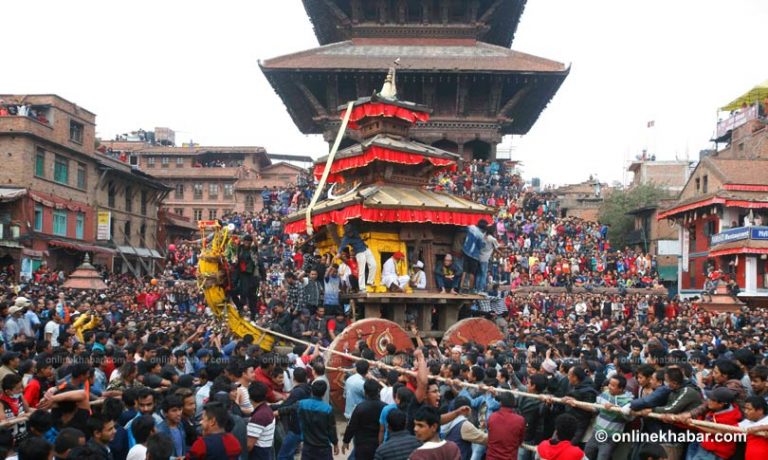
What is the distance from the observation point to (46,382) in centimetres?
875

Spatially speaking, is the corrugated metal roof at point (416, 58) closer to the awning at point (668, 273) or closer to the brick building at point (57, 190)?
the brick building at point (57, 190)

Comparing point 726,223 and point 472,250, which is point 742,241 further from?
point 472,250

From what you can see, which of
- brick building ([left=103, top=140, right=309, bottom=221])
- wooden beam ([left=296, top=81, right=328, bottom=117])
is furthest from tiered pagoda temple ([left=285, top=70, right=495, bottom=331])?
brick building ([left=103, top=140, right=309, bottom=221])

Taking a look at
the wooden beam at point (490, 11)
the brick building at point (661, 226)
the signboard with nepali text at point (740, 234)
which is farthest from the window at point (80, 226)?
the signboard with nepali text at point (740, 234)

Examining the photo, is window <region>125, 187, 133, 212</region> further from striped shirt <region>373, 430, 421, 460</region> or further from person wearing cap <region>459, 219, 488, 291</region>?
striped shirt <region>373, 430, 421, 460</region>

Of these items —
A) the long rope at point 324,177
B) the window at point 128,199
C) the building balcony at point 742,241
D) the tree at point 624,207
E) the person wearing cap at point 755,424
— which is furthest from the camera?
the tree at point 624,207

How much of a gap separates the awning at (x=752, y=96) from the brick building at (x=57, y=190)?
171ft

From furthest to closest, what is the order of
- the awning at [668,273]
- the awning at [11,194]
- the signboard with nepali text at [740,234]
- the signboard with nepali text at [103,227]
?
the awning at [668,273], the signboard with nepali text at [103,227], the awning at [11,194], the signboard with nepali text at [740,234]

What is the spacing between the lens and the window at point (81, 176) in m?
43.4

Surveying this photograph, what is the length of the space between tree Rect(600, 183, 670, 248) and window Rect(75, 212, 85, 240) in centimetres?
3711

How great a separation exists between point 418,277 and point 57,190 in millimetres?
32731

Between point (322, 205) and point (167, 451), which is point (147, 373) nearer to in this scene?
point (167, 451)

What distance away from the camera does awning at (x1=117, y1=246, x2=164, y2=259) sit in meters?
48.4

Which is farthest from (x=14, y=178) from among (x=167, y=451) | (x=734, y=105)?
(x=734, y=105)
